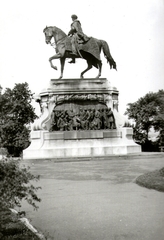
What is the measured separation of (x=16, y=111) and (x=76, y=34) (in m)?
24.9

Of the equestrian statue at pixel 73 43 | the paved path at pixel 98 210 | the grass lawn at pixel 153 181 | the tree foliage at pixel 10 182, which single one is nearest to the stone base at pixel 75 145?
the equestrian statue at pixel 73 43

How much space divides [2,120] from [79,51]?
23.5 metres

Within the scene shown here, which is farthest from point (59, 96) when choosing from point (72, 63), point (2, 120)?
point (2, 120)

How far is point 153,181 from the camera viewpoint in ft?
37.4

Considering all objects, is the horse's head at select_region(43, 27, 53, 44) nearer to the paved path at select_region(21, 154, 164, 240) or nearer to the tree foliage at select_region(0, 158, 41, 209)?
the paved path at select_region(21, 154, 164, 240)

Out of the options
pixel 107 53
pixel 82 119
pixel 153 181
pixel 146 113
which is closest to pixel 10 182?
pixel 153 181

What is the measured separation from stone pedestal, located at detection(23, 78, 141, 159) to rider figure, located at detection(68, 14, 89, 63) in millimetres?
2478

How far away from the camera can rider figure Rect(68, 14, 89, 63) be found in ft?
86.9

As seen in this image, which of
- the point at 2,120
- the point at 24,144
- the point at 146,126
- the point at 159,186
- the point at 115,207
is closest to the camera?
the point at 115,207

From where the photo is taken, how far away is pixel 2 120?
47719mm

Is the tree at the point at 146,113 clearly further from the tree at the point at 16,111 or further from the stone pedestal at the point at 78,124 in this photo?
the stone pedestal at the point at 78,124

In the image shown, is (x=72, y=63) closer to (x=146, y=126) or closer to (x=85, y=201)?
(x=85, y=201)

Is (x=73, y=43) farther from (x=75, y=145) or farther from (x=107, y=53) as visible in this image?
(x=75, y=145)

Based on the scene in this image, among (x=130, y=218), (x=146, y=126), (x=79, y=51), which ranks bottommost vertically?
(x=130, y=218)
